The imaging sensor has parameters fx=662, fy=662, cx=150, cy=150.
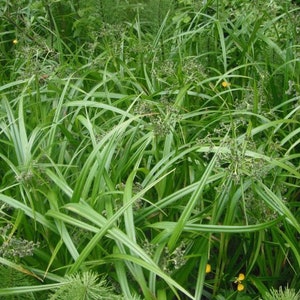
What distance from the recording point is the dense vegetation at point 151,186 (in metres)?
2.22

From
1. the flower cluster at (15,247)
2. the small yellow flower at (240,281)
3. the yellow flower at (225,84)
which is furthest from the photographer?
the yellow flower at (225,84)

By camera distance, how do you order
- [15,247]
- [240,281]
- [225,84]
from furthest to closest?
[225,84]
[240,281]
[15,247]

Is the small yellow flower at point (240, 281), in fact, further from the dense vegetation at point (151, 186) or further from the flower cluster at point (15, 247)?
the flower cluster at point (15, 247)

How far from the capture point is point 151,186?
87.3 inches

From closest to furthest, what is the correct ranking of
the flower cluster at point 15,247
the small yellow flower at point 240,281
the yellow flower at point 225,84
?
the flower cluster at point 15,247 → the small yellow flower at point 240,281 → the yellow flower at point 225,84

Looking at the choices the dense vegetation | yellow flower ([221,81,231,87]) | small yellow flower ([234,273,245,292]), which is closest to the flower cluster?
the dense vegetation

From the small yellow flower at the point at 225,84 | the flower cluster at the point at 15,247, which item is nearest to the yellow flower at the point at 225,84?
the small yellow flower at the point at 225,84

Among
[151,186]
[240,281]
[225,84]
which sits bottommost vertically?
[240,281]

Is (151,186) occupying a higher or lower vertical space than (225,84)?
higher

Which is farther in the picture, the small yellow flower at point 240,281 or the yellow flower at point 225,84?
the yellow flower at point 225,84

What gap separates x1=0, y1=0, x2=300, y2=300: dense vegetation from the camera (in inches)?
87.6

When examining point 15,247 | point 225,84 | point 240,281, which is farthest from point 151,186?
point 225,84

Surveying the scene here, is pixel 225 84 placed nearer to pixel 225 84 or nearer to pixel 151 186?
pixel 225 84

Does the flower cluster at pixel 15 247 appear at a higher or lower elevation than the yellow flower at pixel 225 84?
higher
